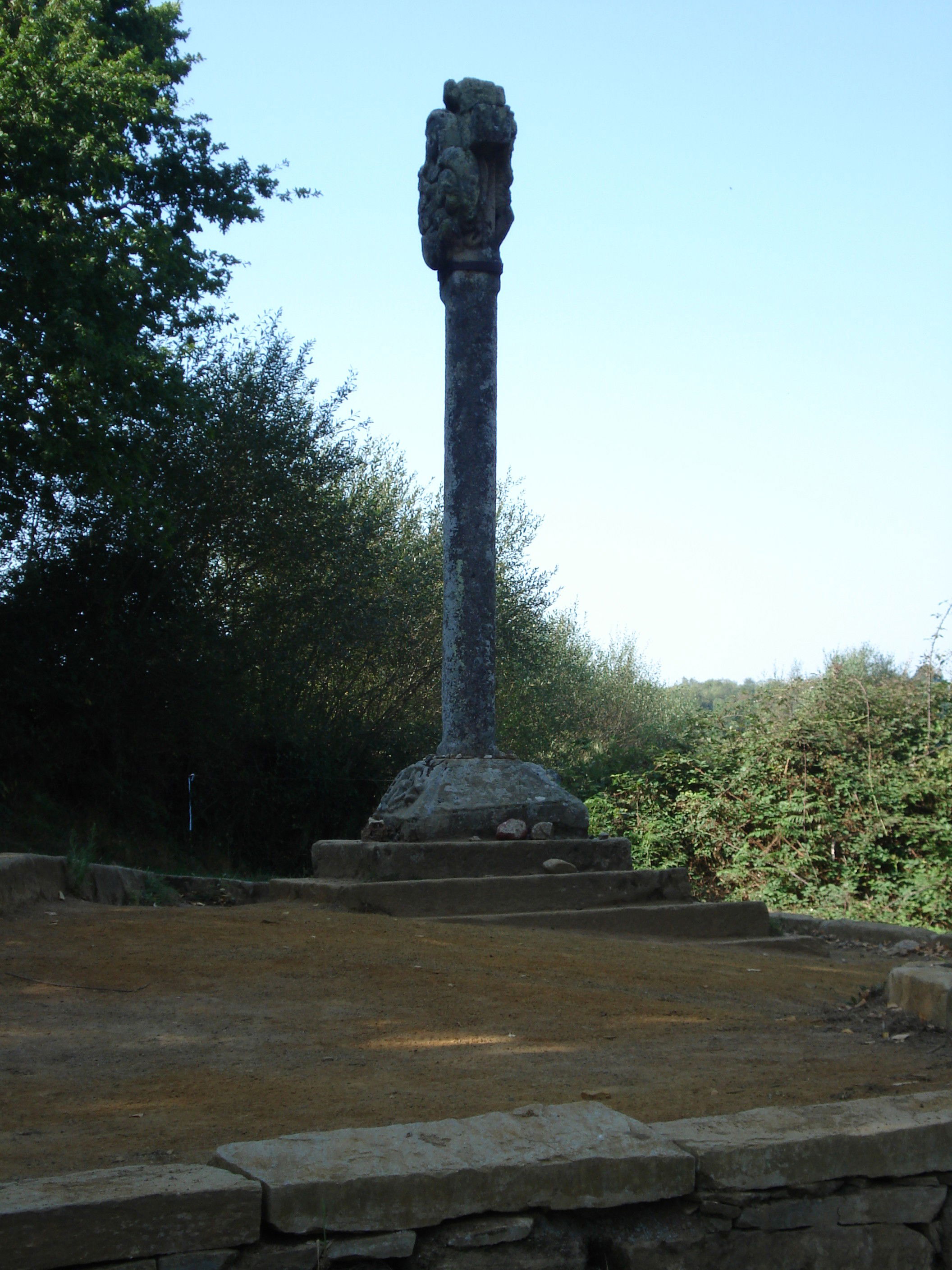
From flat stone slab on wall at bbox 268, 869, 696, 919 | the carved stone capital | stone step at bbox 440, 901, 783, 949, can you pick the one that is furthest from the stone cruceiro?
the carved stone capital

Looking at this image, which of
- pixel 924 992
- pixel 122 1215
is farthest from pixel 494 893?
pixel 122 1215

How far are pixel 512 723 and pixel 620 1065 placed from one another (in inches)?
642

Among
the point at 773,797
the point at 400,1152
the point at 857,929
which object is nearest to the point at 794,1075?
the point at 400,1152

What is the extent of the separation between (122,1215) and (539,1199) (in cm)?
87

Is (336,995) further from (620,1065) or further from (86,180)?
(86,180)

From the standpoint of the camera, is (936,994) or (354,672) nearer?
(936,994)

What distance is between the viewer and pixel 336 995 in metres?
4.33

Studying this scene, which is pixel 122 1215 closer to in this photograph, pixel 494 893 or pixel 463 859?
pixel 494 893

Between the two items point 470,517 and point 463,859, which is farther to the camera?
point 470,517

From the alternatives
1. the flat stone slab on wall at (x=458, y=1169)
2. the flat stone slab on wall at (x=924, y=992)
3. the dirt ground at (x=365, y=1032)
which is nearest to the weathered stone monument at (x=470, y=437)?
the dirt ground at (x=365, y=1032)

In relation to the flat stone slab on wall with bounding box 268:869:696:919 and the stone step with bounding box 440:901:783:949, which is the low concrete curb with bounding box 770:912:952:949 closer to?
the stone step with bounding box 440:901:783:949

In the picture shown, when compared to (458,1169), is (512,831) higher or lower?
higher

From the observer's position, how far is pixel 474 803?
7777 mm

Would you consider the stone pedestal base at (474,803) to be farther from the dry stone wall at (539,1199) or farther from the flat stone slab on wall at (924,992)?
the dry stone wall at (539,1199)
